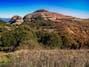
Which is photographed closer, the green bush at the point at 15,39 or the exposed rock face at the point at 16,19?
the green bush at the point at 15,39

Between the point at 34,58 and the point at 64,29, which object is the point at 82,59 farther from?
the point at 64,29

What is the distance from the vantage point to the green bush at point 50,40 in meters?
18.8

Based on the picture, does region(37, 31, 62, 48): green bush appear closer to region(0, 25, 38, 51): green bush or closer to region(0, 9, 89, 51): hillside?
region(0, 9, 89, 51): hillside

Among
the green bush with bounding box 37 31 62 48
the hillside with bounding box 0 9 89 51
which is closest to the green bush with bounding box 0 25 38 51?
the hillside with bounding box 0 9 89 51

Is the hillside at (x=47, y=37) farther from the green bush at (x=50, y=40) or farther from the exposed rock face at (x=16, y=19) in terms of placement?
the exposed rock face at (x=16, y=19)

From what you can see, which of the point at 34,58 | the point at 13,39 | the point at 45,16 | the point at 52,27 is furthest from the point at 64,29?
the point at 34,58

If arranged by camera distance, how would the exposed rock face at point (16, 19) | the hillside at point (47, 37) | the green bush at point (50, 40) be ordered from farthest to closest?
the exposed rock face at point (16, 19) → the green bush at point (50, 40) → the hillside at point (47, 37)

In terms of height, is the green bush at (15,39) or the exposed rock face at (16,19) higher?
the exposed rock face at (16,19)

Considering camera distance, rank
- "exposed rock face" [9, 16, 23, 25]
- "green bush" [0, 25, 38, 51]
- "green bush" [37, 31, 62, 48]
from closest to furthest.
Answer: "green bush" [0, 25, 38, 51] < "green bush" [37, 31, 62, 48] < "exposed rock face" [9, 16, 23, 25]

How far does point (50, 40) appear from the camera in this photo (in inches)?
757

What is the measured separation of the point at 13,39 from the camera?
18.5 m

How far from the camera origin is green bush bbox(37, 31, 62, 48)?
61.6ft

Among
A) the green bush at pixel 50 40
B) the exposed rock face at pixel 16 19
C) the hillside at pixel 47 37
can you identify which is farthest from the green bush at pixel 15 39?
the exposed rock face at pixel 16 19

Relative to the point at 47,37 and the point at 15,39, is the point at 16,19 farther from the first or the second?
the point at 15,39
